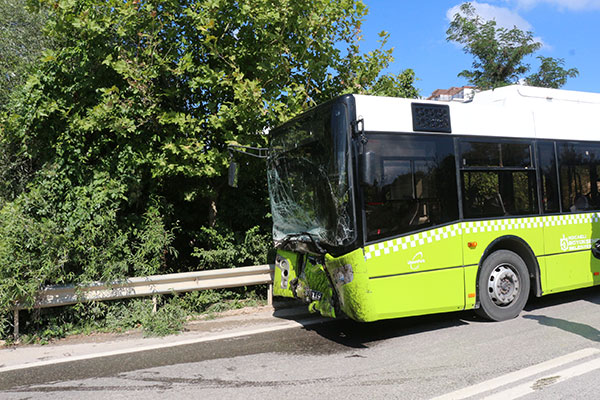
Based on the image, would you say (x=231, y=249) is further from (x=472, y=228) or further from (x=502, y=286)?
(x=502, y=286)

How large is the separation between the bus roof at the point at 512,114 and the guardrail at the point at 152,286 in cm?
346

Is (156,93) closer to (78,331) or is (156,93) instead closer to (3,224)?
(3,224)

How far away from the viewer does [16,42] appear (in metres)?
8.76

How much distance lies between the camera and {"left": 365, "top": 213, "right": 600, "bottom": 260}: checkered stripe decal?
538 cm

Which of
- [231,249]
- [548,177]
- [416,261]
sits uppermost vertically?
[548,177]

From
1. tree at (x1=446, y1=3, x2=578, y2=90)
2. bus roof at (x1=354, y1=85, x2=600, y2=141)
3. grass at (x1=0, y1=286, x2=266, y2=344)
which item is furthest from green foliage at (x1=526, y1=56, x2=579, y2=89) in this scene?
grass at (x1=0, y1=286, x2=266, y2=344)

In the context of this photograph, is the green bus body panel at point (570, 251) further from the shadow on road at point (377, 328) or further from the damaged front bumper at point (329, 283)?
the damaged front bumper at point (329, 283)

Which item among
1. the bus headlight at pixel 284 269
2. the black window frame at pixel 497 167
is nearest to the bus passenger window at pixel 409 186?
the black window frame at pixel 497 167

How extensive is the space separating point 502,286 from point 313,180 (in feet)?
10.4

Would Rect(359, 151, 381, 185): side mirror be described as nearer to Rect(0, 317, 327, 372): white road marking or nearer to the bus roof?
the bus roof

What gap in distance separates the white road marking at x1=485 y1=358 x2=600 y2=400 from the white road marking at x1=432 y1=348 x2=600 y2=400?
0.38ft

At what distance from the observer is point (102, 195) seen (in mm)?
6930

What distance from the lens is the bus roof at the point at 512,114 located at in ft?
18.3

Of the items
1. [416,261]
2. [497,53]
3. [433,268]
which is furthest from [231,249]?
[497,53]
